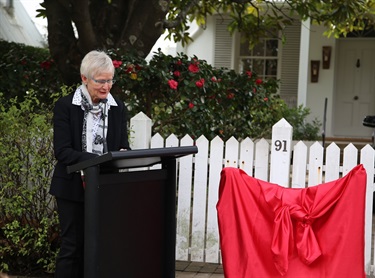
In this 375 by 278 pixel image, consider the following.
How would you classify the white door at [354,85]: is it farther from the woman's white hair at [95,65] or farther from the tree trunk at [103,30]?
the woman's white hair at [95,65]

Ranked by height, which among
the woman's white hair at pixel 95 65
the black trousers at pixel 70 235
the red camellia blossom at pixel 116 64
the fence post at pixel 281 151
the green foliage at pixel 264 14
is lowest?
the black trousers at pixel 70 235

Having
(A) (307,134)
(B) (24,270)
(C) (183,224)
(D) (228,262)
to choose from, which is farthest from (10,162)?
(A) (307,134)

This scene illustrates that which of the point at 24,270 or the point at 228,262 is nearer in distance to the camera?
the point at 228,262

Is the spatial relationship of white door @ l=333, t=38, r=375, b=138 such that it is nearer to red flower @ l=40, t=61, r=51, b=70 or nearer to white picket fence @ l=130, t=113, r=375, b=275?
red flower @ l=40, t=61, r=51, b=70

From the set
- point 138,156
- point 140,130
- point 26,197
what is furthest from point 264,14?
point 138,156

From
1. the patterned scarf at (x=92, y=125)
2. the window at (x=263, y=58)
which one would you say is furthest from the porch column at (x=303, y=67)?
the patterned scarf at (x=92, y=125)

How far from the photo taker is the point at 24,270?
6059mm

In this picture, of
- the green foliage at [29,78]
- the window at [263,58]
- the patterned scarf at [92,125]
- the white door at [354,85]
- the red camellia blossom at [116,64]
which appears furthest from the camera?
the window at [263,58]

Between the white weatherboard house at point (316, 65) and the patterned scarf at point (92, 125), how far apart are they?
11.4 meters

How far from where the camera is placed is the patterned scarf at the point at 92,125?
4504 millimetres

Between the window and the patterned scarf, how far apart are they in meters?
13.4

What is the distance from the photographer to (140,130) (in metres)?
6.42

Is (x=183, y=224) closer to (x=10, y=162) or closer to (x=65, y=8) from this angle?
(x=10, y=162)

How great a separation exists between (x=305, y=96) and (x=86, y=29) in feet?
29.8
